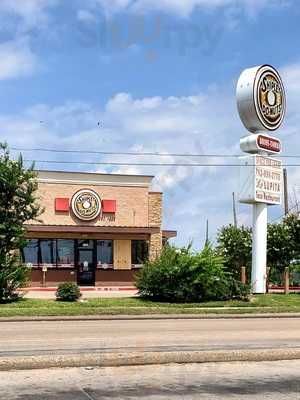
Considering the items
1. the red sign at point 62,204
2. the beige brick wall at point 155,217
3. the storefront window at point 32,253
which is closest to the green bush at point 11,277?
the storefront window at point 32,253

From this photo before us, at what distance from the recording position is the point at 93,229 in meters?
39.2

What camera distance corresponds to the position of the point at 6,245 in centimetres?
2706

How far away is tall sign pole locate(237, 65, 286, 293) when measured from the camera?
3002 cm

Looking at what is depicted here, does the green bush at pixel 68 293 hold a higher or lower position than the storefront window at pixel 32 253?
lower

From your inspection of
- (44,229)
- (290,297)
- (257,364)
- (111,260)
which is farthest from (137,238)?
(257,364)

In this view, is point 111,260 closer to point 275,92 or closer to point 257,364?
point 275,92

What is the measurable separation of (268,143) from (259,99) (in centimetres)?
201

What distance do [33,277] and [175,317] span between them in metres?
17.1

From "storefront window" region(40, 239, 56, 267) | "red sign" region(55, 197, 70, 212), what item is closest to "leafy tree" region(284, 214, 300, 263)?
"red sign" region(55, 197, 70, 212)

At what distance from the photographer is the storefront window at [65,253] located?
3953 centimetres

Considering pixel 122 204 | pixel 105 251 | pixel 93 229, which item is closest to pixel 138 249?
pixel 105 251

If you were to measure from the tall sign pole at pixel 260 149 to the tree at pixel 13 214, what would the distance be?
941cm

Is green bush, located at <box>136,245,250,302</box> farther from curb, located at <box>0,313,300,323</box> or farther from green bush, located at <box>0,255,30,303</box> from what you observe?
green bush, located at <box>0,255,30,303</box>

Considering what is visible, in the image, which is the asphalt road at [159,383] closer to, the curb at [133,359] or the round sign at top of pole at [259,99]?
the curb at [133,359]
